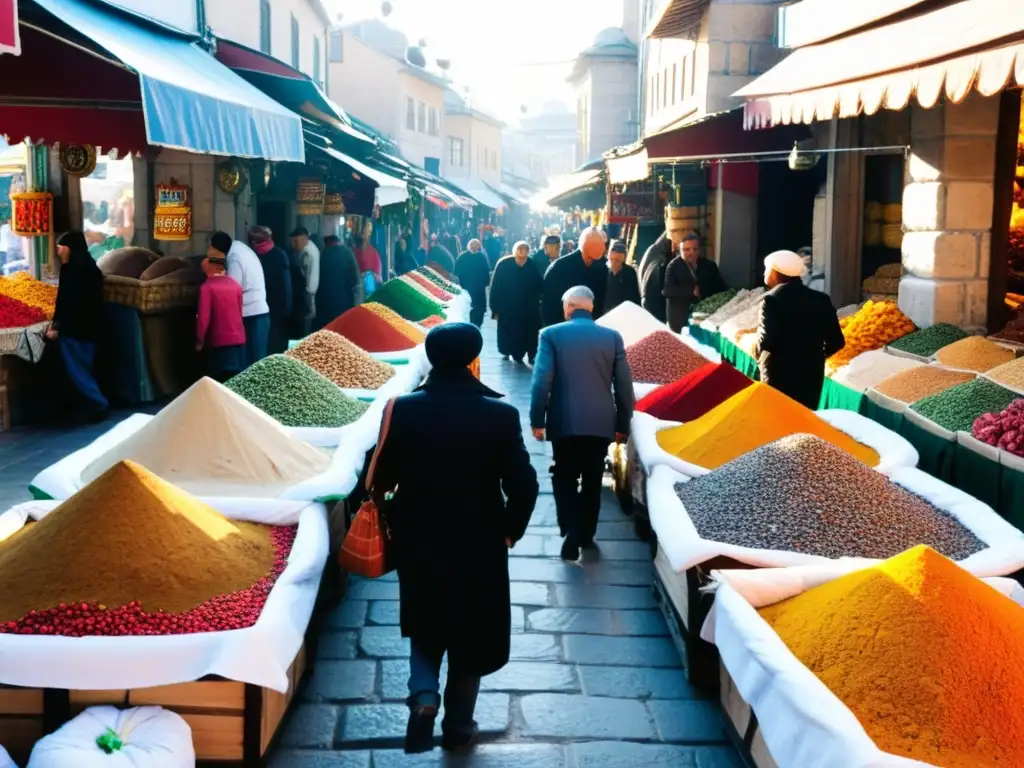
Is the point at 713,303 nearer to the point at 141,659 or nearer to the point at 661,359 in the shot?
the point at 661,359

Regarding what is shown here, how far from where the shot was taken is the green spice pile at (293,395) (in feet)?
22.3

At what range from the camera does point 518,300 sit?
1430cm

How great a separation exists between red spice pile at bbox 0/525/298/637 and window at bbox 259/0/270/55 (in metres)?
16.2

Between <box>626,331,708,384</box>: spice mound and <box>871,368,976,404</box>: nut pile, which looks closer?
<box>871,368,976,404</box>: nut pile

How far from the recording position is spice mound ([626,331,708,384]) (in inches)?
344

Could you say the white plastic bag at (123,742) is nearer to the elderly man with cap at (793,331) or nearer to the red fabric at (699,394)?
the red fabric at (699,394)

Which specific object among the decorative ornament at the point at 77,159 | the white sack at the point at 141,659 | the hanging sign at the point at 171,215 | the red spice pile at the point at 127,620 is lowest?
the white sack at the point at 141,659

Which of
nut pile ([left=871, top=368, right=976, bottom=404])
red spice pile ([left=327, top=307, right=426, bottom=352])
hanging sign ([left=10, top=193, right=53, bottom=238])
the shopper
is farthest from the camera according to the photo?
hanging sign ([left=10, top=193, right=53, bottom=238])

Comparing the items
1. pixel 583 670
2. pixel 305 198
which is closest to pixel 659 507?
pixel 583 670

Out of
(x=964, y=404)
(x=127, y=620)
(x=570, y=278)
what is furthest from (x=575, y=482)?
(x=570, y=278)

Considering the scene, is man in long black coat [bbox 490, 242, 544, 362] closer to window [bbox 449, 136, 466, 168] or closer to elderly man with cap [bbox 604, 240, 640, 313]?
elderly man with cap [bbox 604, 240, 640, 313]

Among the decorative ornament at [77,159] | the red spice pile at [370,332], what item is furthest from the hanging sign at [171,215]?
the red spice pile at [370,332]

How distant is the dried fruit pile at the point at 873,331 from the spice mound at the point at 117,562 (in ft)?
19.7

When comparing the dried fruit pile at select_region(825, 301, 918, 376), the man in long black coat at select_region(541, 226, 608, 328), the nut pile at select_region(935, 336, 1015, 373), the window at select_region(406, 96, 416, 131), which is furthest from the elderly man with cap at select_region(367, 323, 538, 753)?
the window at select_region(406, 96, 416, 131)
